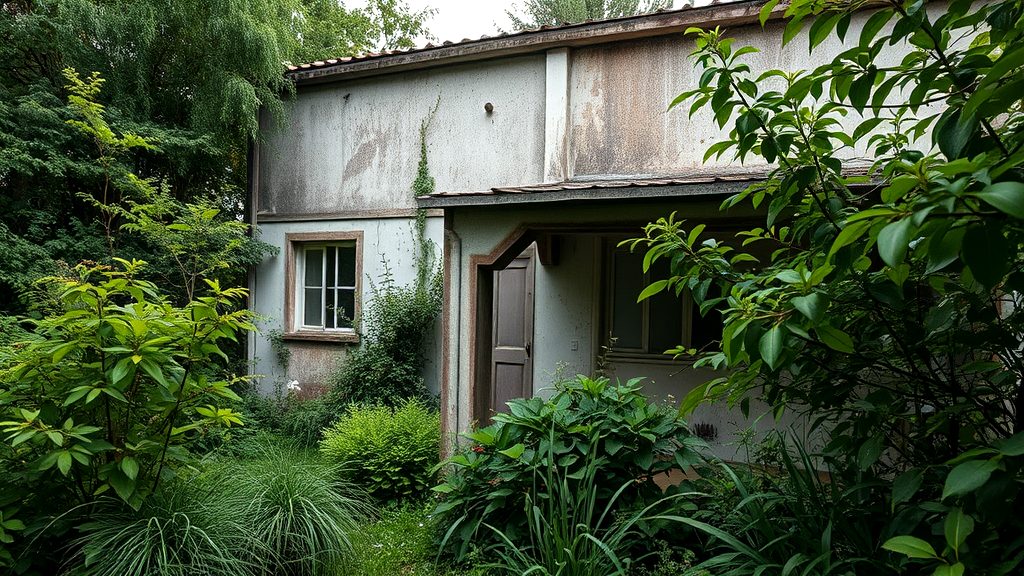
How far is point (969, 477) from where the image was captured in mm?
1343

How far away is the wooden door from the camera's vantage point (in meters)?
7.55

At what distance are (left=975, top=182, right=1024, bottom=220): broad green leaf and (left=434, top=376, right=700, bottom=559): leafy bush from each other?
2663 millimetres

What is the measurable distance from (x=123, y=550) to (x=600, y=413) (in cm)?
260

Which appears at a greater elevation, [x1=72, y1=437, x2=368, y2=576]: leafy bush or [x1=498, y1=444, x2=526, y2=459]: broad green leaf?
[x1=498, y1=444, x2=526, y2=459]: broad green leaf

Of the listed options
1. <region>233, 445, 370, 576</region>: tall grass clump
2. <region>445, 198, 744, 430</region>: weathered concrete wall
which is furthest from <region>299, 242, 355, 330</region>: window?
<region>233, 445, 370, 576</region>: tall grass clump

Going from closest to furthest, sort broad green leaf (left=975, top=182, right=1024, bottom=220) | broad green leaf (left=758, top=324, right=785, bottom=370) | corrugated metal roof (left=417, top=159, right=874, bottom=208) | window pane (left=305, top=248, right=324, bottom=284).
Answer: broad green leaf (left=975, top=182, right=1024, bottom=220), broad green leaf (left=758, top=324, right=785, bottom=370), corrugated metal roof (left=417, top=159, right=874, bottom=208), window pane (left=305, top=248, right=324, bottom=284)

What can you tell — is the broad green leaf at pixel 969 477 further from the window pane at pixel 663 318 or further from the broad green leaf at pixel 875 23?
the window pane at pixel 663 318

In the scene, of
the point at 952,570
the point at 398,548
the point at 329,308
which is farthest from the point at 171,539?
the point at 329,308

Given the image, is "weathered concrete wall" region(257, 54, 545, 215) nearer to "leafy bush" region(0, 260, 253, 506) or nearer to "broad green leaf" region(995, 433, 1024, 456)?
"leafy bush" region(0, 260, 253, 506)

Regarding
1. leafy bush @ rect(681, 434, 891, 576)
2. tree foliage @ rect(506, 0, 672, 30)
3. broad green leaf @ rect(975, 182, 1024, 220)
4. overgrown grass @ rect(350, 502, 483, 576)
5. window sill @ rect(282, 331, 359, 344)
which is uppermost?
tree foliage @ rect(506, 0, 672, 30)

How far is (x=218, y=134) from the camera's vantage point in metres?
8.32

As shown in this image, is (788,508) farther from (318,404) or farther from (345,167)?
(345,167)

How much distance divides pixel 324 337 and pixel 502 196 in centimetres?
433

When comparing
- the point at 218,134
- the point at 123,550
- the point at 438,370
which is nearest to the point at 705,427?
the point at 438,370
